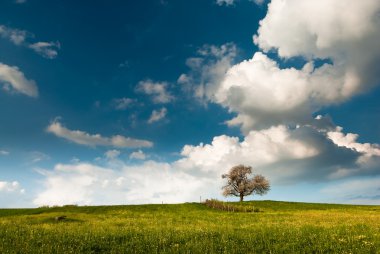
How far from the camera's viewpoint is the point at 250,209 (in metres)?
75.2

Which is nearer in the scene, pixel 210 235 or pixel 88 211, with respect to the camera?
pixel 210 235

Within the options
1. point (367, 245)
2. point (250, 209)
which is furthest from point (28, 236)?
point (250, 209)

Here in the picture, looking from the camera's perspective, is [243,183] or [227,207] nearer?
[227,207]

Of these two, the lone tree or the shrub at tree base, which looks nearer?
the shrub at tree base

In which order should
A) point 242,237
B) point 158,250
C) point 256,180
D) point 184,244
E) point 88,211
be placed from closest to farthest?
1. point 158,250
2. point 184,244
3. point 242,237
4. point 88,211
5. point 256,180

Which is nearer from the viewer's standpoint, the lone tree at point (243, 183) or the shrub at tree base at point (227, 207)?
the shrub at tree base at point (227, 207)

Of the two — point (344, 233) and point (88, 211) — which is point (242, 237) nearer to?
point (344, 233)

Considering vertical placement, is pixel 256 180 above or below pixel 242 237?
above

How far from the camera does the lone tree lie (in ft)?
358

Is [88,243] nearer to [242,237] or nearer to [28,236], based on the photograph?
[28,236]

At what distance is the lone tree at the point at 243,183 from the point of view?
10906 cm

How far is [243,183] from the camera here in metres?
109

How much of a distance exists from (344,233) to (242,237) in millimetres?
7394

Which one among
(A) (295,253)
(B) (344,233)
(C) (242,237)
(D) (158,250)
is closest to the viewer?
(A) (295,253)
